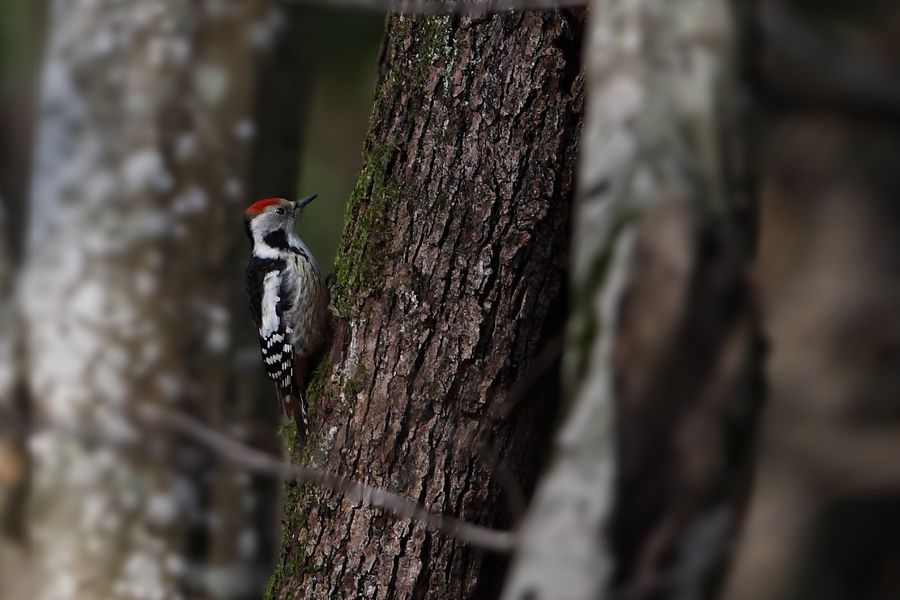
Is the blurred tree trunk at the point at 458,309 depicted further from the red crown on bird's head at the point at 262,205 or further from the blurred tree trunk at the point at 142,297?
the red crown on bird's head at the point at 262,205

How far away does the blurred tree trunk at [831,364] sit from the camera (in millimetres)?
8617

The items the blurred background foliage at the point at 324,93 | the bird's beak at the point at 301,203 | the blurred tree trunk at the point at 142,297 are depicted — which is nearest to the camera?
the blurred tree trunk at the point at 142,297

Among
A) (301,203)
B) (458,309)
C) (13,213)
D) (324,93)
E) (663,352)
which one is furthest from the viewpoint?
(324,93)

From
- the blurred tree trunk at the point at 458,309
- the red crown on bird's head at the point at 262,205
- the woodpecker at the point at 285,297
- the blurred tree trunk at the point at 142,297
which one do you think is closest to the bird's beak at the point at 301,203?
the woodpecker at the point at 285,297

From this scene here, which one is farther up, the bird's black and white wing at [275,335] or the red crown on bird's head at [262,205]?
the red crown on bird's head at [262,205]

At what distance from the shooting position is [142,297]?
355 centimetres

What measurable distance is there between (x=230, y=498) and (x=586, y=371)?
2324 millimetres

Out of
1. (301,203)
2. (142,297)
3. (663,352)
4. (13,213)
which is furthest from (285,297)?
(663,352)

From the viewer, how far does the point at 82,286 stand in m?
3.56

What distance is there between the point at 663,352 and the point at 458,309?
1.41m

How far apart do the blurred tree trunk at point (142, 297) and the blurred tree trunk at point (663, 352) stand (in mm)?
2125

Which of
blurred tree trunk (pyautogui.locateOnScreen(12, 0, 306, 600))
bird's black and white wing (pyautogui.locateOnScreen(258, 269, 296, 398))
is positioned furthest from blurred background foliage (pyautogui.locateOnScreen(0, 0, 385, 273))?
bird's black and white wing (pyautogui.locateOnScreen(258, 269, 296, 398))

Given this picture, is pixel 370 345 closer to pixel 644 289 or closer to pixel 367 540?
pixel 367 540

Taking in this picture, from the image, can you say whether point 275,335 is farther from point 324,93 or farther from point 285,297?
point 324,93
